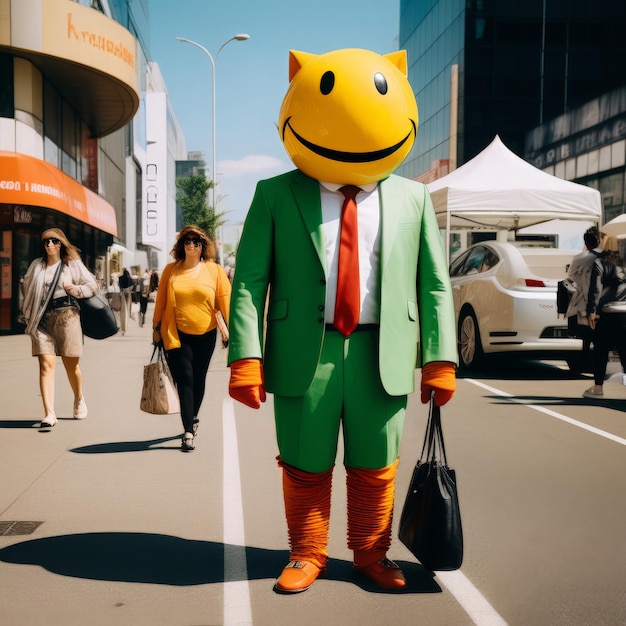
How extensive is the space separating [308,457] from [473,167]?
40.9 feet

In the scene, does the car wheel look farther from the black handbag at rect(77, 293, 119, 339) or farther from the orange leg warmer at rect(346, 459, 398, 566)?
the orange leg warmer at rect(346, 459, 398, 566)

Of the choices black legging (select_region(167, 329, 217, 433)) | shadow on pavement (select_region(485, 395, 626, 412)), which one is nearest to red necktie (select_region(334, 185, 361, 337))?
black legging (select_region(167, 329, 217, 433))

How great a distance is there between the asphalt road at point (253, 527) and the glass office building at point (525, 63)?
122 ft

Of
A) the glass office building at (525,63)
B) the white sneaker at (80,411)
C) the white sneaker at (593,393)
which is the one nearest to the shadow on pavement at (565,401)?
the white sneaker at (593,393)

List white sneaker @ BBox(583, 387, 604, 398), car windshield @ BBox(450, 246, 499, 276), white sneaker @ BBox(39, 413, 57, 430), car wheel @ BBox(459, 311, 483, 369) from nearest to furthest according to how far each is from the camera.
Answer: white sneaker @ BBox(39, 413, 57, 430) < white sneaker @ BBox(583, 387, 604, 398) < car wheel @ BBox(459, 311, 483, 369) < car windshield @ BBox(450, 246, 499, 276)

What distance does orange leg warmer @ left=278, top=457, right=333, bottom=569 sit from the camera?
3.46 metres

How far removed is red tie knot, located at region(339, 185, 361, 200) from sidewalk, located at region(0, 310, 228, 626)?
172cm

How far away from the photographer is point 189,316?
630 cm

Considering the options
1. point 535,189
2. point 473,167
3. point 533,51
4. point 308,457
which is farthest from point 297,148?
point 533,51

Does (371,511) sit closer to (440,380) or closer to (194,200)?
(440,380)

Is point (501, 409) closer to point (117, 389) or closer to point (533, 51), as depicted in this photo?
point (117, 389)

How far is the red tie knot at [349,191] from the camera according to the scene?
11.5 ft

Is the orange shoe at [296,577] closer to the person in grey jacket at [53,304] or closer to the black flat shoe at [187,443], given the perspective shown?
the black flat shoe at [187,443]

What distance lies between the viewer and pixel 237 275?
345cm
